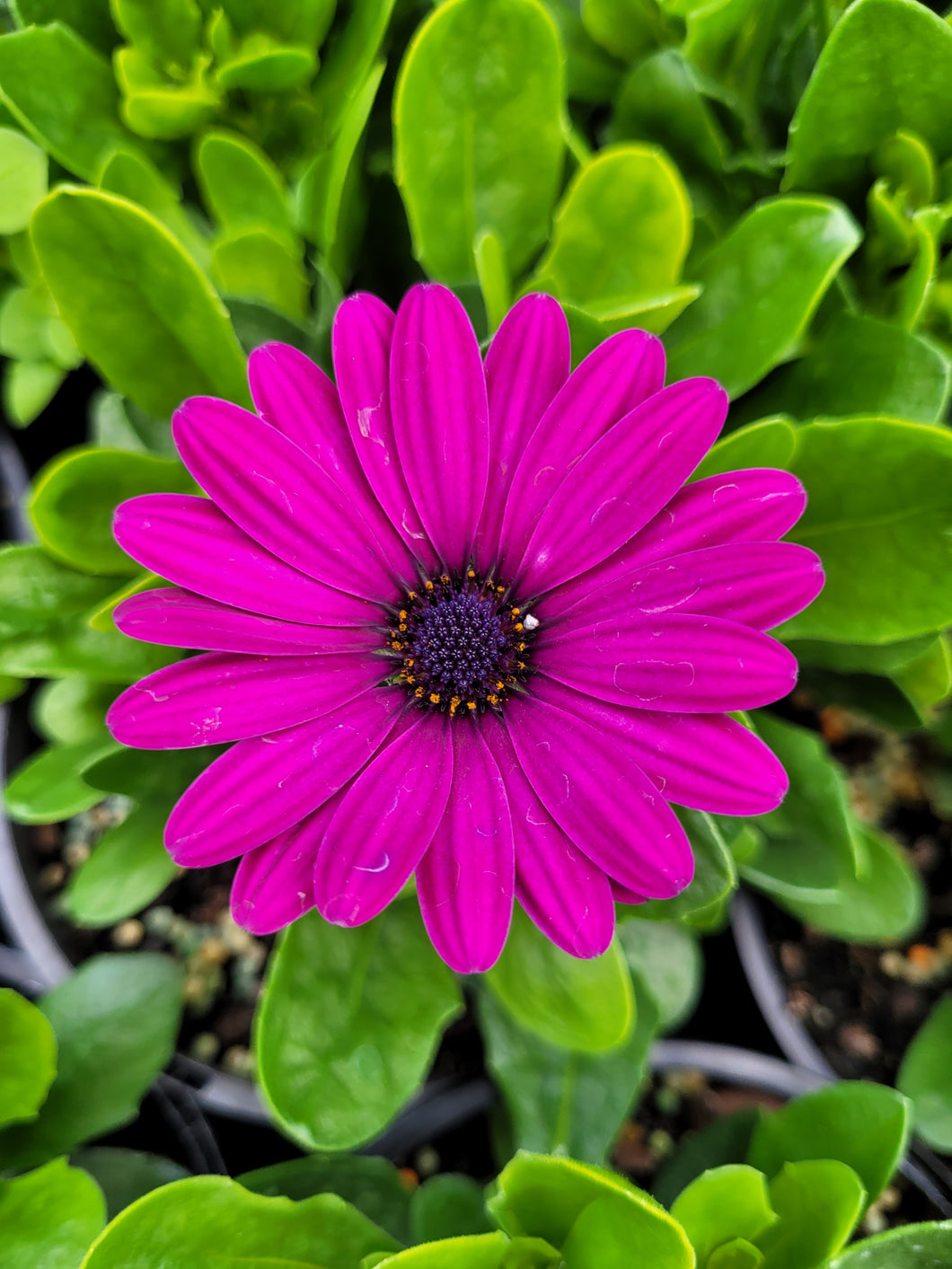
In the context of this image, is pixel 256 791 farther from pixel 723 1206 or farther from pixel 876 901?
pixel 876 901

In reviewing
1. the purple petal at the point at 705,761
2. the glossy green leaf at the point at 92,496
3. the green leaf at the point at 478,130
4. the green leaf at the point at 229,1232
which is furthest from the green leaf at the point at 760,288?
the green leaf at the point at 229,1232

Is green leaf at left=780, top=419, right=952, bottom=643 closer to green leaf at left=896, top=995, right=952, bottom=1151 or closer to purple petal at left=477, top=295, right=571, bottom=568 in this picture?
purple petal at left=477, top=295, right=571, bottom=568

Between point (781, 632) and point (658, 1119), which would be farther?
point (658, 1119)

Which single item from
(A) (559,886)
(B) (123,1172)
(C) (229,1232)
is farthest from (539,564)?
(B) (123,1172)

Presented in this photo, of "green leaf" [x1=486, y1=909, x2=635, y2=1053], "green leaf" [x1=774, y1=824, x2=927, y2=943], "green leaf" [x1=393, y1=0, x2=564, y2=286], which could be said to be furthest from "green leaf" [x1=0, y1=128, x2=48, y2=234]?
"green leaf" [x1=774, y1=824, x2=927, y2=943]

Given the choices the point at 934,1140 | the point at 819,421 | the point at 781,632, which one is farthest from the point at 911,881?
the point at 819,421

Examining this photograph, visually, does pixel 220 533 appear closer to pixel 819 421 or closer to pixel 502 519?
pixel 502 519

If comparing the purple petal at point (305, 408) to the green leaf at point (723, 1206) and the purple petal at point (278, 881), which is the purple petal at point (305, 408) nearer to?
the purple petal at point (278, 881)
